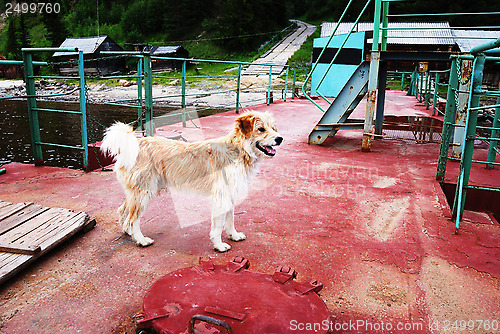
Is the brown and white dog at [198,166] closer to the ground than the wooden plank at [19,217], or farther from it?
farther from it

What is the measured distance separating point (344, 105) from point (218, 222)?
4.52 m

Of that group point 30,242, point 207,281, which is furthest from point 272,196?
point 30,242

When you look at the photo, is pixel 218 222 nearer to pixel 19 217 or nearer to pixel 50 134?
pixel 19 217

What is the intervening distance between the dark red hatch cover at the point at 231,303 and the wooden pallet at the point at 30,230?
110 centimetres

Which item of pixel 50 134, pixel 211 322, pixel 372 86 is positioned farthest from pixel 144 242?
pixel 50 134

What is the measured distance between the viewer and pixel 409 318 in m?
2.22

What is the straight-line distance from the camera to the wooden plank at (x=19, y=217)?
10.0ft

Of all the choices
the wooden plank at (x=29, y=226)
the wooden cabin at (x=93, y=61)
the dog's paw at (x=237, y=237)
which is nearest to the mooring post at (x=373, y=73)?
the dog's paw at (x=237, y=237)

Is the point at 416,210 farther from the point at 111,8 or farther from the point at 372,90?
the point at 111,8

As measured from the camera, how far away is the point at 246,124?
3129 millimetres

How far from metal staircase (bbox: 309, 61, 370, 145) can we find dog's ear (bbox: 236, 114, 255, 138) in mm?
3918

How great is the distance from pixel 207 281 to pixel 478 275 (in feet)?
6.58

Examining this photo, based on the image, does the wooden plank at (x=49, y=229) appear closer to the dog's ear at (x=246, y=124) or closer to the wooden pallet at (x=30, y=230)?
the wooden pallet at (x=30, y=230)

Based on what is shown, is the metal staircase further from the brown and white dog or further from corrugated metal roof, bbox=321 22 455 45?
corrugated metal roof, bbox=321 22 455 45
